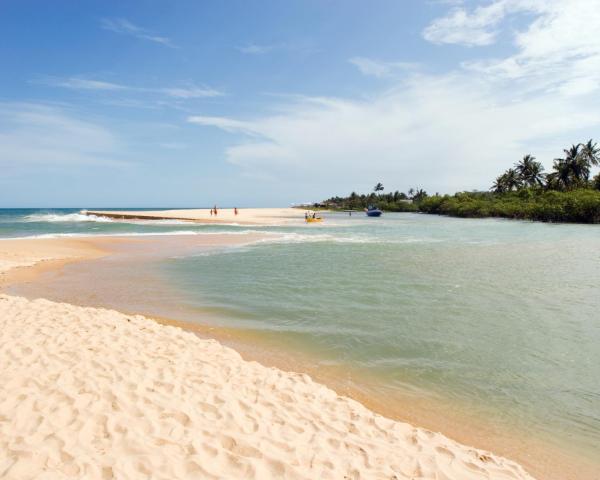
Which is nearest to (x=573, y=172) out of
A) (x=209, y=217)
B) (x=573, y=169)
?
(x=573, y=169)

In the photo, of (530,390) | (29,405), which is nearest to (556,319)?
(530,390)

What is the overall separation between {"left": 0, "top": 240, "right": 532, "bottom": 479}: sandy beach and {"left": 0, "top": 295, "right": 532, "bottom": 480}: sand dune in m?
0.01

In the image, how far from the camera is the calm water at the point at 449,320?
6.70 meters

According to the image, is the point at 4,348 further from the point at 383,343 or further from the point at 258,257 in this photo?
the point at 258,257

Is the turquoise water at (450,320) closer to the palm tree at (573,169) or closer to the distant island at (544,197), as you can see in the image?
the distant island at (544,197)

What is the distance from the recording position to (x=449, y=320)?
35.4 ft

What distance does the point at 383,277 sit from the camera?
16891 millimetres

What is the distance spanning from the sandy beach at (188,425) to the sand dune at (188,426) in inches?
0.5

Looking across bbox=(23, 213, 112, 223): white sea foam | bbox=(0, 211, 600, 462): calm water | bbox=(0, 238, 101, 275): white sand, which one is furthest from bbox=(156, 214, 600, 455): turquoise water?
bbox=(23, 213, 112, 223): white sea foam

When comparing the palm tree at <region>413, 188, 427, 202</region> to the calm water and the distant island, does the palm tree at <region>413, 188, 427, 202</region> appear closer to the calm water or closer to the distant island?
the distant island

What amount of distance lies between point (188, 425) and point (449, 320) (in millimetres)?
8132

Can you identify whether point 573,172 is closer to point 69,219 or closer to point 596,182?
point 596,182

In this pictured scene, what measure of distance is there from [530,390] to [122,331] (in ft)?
25.5

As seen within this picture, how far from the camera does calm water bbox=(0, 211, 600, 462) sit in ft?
22.0
